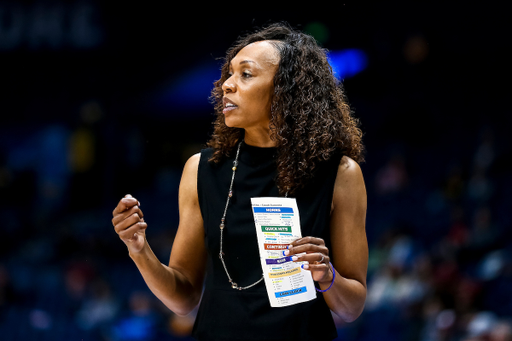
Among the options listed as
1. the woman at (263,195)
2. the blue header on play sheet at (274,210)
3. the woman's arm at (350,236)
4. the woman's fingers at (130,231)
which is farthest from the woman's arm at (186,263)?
the woman's arm at (350,236)

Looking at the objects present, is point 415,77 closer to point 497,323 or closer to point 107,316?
point 497,323

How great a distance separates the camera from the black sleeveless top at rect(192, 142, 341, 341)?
4.69 ft

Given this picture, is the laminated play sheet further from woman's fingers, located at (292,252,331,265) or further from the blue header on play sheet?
woman's fingers, located at (292,252,331,265)

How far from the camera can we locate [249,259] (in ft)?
4.87

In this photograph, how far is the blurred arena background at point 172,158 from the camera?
11.0ft

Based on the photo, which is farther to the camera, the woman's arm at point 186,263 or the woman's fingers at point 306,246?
the woman's arm at point 186,263

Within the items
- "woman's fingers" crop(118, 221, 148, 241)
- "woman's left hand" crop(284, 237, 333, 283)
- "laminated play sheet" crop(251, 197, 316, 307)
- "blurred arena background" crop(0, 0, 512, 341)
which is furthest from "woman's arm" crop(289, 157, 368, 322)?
"blurred arena background" crop(0, 0, 512, 341)

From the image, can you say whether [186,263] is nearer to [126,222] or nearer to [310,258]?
[126,222]

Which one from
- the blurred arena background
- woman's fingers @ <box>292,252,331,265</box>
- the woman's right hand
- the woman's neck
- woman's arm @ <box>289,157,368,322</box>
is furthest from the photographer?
the blurred arena background

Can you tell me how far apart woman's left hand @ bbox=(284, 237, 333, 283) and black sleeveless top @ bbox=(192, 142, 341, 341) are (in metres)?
0.22

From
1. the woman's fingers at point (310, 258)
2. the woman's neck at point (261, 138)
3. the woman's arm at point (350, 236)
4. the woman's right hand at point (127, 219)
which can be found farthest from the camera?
the woman's neck at point (261, 138)

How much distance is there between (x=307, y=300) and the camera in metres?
1.43

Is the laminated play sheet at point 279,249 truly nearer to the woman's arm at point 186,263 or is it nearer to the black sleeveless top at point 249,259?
the black sleeveless top at point 249,259

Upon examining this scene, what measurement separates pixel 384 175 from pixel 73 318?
9.26 feet
